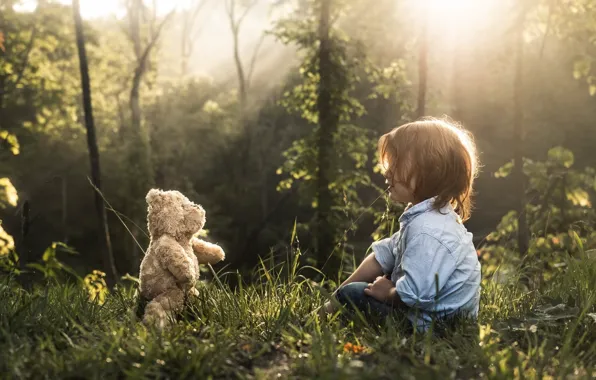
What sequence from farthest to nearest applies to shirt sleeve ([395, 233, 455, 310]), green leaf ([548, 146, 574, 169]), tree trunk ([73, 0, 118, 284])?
1. tree trunk ([73, 0, 118, 284])
2. green leaf ([548, 146, 574, 169])
3. shirt sleeve ([395, 233, 455, 310])

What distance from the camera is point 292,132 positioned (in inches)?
1137

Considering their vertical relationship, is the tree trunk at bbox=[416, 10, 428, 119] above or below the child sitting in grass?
above

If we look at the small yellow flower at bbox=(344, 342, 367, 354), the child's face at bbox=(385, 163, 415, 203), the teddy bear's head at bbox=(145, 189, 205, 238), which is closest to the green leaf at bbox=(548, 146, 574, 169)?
the child's face at bbox=(385, 163, 415, 203)

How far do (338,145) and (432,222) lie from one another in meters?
8.99

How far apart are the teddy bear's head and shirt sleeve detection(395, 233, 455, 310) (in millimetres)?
1169

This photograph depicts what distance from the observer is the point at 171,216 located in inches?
124

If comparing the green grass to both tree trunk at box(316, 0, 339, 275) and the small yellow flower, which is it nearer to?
the small yellow flower

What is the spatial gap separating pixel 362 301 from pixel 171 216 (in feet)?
3.63

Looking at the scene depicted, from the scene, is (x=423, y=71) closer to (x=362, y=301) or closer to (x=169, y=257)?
(x=362, y=301)

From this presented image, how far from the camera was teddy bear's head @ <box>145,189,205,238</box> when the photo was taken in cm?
316

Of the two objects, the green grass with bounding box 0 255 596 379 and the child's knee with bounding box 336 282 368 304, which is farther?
the child's knee with bounding box 336 282 368 304

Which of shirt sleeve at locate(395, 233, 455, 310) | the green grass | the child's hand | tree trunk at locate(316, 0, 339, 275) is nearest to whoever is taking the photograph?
the green grass

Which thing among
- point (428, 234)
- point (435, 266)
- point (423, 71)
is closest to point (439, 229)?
point (428, 234)

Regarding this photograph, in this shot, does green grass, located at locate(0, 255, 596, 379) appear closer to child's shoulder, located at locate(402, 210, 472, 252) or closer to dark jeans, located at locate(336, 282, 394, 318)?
dark jeans, located at locate(336, 282, 394, 318)
